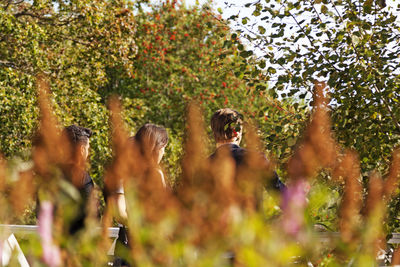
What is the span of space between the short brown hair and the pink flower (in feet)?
6.10

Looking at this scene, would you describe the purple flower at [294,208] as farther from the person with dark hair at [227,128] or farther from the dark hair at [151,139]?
the dark hair at [151,139]

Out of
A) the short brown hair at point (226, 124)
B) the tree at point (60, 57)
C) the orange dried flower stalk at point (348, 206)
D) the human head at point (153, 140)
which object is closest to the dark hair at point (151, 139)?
the human head at point (153, 140)

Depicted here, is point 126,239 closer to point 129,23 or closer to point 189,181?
point 189,181

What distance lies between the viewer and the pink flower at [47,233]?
1019 millimetres

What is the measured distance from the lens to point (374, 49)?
3.41 m

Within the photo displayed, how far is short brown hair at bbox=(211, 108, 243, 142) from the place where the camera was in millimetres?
2916

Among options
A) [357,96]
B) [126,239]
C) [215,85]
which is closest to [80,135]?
[126,239]

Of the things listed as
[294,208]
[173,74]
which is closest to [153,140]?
[294,208]

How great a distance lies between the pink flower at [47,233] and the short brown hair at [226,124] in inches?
73.1

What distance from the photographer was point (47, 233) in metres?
1.02

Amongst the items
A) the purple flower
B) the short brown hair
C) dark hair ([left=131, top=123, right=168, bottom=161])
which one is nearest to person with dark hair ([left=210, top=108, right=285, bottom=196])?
the short brown hair

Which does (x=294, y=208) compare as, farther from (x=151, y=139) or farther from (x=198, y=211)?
(x=151, y=139)

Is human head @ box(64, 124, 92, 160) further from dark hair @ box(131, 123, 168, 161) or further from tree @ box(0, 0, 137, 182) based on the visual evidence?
tree @ box(0, 0, 137, 182)

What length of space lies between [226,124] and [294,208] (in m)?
1.87
